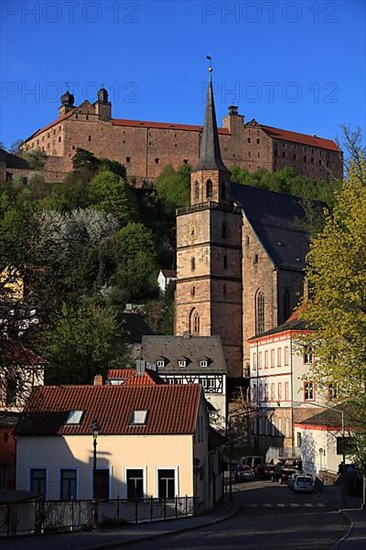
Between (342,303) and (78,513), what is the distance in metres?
9.55

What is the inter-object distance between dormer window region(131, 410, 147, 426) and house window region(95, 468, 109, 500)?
1911 millimetres

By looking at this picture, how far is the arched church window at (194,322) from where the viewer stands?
260ft

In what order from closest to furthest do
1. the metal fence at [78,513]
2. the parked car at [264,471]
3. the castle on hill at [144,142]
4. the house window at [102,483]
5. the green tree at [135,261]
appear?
the metal fence at [78,513] < the house window at [102,483] < the parked car at [264,471] < the green tree at [135,261] < the castle on hill at [144,142]

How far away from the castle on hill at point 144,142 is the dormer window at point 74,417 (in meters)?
112

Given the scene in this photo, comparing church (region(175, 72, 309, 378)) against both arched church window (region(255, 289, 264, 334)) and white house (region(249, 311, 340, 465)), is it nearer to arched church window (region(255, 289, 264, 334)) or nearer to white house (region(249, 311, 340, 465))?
arched church window (region(255, 289, 264, 334))

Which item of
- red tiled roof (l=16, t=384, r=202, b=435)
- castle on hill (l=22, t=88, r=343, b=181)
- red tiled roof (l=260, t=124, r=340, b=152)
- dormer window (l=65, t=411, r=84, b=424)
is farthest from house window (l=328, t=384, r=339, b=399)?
red tiled roof (l=260, t=124, r=340, b=152)

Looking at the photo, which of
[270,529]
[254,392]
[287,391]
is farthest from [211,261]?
[270,529]

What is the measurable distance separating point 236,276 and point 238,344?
5823 mm

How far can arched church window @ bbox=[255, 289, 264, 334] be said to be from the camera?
78938 millimetres

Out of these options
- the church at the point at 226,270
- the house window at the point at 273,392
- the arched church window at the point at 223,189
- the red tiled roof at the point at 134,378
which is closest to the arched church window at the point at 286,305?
the church at the point at 226,270

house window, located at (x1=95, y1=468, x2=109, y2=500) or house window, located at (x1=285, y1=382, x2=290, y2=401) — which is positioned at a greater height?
house window, located at (x1=285, y1=382, x2=290, y2=401)

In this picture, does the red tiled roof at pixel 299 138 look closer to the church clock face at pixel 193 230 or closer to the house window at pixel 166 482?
the church clock face at pixel 193 230

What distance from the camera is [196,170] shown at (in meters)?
82.6

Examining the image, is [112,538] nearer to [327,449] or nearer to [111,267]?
[327,449]
